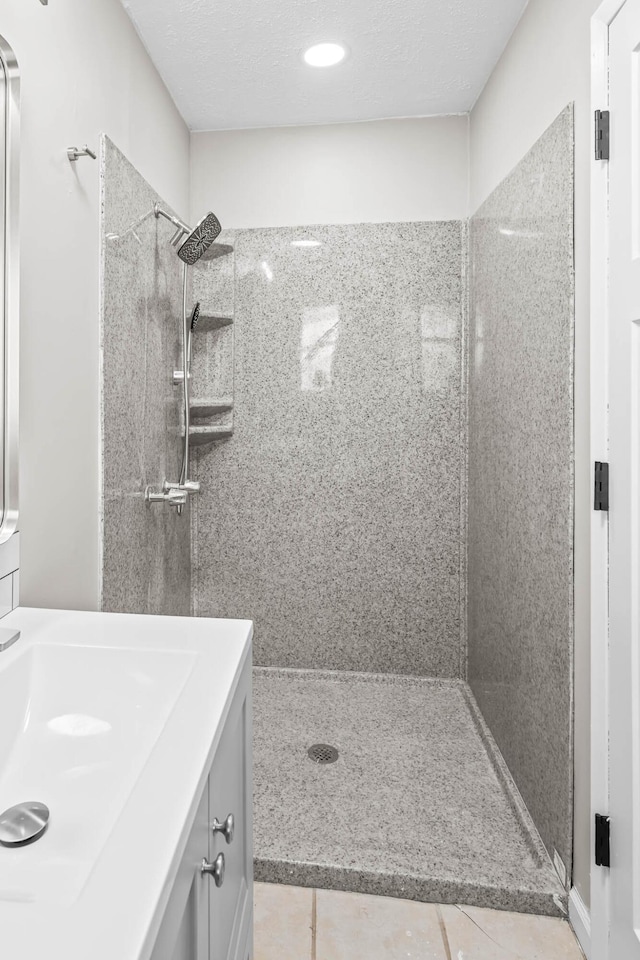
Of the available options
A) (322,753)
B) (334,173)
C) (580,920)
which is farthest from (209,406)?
(580,920)

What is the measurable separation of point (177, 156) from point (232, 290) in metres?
0.55

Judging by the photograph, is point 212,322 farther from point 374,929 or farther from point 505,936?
point 505,936

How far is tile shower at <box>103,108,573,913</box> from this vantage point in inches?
59.6

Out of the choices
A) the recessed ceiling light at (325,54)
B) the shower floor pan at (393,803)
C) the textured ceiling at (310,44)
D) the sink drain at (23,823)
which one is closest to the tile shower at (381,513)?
the shower floor pan at (393,803)

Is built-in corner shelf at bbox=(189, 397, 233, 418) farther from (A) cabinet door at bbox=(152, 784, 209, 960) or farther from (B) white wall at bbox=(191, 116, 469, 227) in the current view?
(A) cabinet door at bbox=(152, 784, 209, 960)

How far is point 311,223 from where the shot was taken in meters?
2.47

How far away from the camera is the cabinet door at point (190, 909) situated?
0.55 meters

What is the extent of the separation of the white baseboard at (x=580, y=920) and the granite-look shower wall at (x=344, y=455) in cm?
117

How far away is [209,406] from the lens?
246 centimetres

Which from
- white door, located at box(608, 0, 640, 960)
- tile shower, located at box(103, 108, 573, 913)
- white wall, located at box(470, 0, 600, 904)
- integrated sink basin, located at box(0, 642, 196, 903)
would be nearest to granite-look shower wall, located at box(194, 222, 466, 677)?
tile shower, located at box(103, 108, 573, 913)

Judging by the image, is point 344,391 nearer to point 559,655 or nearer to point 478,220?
point 478,220

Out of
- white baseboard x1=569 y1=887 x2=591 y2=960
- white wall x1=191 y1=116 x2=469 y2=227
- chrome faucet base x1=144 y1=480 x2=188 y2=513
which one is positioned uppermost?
white wall x1=191 y1=116 x2=469 y2=227

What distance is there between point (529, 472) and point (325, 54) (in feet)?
5.15

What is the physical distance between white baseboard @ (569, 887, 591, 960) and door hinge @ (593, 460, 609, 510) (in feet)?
3.09
